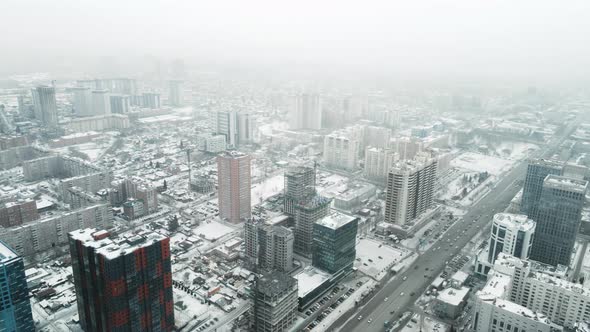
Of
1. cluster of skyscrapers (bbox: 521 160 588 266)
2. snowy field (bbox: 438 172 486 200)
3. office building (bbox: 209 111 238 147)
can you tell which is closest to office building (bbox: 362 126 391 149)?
snowy field (bbox: 438 172 486 200)

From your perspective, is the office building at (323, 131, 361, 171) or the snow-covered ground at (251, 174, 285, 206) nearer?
the snow-covered ground at (251, 174, 285, 206)

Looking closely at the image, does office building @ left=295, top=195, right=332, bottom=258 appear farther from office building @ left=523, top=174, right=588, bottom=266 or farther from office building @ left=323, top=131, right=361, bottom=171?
office building @ left=323, top=131, right=361, bottom=171

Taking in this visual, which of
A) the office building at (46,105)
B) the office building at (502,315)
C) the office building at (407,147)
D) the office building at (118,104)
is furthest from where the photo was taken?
the office building at (118,104)

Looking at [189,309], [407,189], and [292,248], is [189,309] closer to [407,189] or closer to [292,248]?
[292,248]

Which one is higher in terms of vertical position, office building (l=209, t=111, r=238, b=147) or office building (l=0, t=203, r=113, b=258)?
office building (l=209, t=111, r=238, b=147)

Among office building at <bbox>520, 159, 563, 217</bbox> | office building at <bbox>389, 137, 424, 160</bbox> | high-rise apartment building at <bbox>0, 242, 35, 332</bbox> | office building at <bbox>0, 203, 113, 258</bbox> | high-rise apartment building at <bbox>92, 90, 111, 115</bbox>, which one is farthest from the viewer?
high-rise apartment building at <bbox>92, 90, 111, 115</bbox>

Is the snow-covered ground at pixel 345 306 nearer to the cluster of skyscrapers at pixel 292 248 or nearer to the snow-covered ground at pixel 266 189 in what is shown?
the cluster of skyscrapers at pixel 292 248

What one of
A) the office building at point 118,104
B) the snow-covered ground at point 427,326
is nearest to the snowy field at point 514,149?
the snow-covered ground at point 427,326

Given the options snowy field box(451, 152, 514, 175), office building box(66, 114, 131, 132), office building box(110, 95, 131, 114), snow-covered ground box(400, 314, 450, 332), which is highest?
office building box(110, 95, 131, 114)
